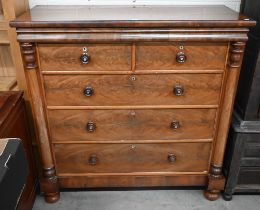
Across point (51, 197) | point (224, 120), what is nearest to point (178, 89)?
point (224, 120)

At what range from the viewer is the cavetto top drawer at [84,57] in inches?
54.5

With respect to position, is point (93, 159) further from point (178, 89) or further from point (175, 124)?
point (178, 89)

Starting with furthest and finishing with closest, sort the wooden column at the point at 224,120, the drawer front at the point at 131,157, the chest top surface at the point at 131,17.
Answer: the drawer front at the point at 131,157
the wooden column at the point at 224,120
the chest top surface at the point at 131,17

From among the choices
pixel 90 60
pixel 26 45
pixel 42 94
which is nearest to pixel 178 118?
pixel 90 60

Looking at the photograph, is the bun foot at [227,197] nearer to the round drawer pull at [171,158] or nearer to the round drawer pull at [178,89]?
the round drawer pull at [171,158]

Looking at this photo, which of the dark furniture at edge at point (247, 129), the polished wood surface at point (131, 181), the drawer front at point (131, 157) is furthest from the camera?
the polished wood surface at point (131, 181)

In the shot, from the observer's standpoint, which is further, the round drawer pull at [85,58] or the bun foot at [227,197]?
the bun foot at [227,197]

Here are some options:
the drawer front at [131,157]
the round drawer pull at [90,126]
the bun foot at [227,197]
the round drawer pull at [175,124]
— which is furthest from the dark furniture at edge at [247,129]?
the round drawer pull at [90,126]

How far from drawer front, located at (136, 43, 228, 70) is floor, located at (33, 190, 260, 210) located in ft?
2.91

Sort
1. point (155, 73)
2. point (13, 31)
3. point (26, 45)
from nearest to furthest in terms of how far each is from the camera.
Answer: point (26, 45) < point (155, 73) < point (13, 31)

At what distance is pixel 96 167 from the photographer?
5.74 feet

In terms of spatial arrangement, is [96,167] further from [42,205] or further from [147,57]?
[147,57]

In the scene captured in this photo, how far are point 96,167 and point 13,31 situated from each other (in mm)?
891

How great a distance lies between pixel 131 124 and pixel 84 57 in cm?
45
